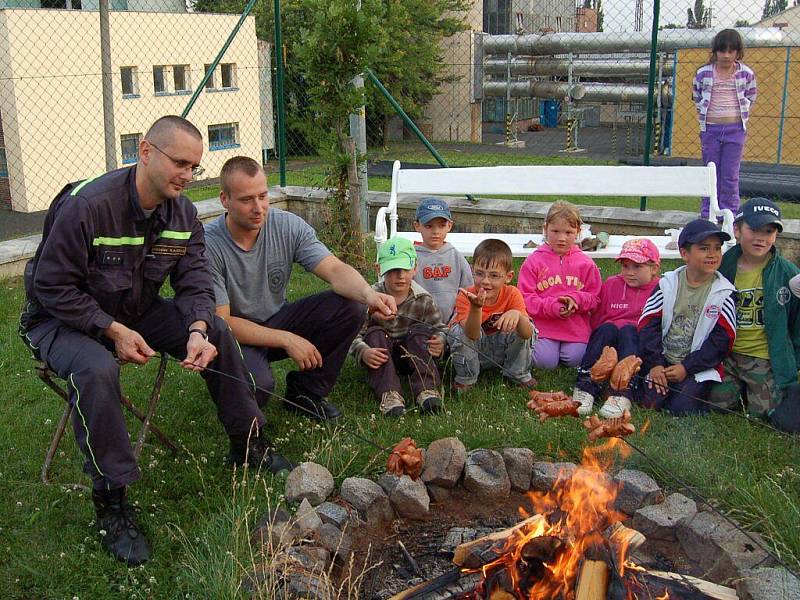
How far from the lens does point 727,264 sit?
469 cm

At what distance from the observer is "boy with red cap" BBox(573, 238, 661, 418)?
15.1ft

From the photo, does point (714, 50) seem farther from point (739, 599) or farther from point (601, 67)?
point (601, 67)

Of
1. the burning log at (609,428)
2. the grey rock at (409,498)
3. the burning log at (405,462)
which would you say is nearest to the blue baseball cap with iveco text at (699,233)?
the burning log at (609,428)

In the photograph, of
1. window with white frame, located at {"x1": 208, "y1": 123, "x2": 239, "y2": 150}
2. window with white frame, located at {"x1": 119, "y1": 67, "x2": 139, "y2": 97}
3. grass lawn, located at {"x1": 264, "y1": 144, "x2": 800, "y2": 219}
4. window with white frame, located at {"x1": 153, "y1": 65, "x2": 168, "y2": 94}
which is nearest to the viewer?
grass lawn, located at {"x1": 264, "y1": 144, "x2": 800, "y2": 219}

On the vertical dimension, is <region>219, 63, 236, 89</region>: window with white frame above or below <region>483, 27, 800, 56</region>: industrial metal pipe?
below

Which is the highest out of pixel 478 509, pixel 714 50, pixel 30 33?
pixel 30 33

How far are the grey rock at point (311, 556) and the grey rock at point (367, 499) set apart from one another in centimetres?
34

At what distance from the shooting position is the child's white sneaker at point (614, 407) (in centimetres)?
438

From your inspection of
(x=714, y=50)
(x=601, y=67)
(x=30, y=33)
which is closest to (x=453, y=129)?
(x=601, y=67)

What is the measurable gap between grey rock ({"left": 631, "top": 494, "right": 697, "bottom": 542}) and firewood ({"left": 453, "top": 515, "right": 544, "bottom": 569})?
1.71 ft

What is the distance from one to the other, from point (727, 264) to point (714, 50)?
156 inches

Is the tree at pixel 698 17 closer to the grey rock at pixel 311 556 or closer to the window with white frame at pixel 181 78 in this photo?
the window with white frame at pixel 181 78

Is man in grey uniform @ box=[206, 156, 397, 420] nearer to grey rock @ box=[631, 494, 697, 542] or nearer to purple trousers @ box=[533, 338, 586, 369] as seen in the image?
purple trousers @ box=[533, 338, 586, 369]

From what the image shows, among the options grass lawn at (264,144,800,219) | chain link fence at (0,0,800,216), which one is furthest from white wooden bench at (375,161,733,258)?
chain link fence at (0,0,800,216)
